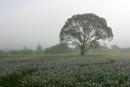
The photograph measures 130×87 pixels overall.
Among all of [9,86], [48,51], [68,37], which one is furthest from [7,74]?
[48,51]

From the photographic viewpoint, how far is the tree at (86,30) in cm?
8719

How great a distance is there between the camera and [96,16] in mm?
88375

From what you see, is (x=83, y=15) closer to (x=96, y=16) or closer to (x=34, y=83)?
(x=96, y=16)

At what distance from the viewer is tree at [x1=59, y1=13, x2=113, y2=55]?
87.2 m

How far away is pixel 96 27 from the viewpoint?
87.3m

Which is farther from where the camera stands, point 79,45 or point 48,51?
point 48,51

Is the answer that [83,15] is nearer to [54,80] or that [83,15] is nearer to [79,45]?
[79,45]

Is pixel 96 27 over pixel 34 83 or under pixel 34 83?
over

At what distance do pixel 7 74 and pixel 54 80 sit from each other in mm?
8051

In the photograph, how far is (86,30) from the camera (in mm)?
87625

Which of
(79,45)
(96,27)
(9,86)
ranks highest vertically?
(96,27)

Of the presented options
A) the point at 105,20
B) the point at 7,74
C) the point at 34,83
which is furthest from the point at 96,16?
the point at 34,83

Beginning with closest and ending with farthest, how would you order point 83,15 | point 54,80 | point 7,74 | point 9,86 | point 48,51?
point 9,86 < point 54,80 < point 7,74 < point 83,15 < point 48,51

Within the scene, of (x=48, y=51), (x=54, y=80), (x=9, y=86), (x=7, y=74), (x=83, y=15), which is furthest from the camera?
(x=48, y=51)
